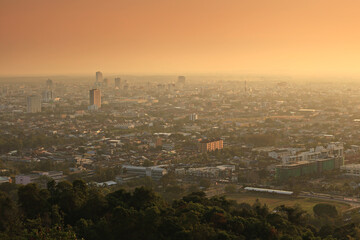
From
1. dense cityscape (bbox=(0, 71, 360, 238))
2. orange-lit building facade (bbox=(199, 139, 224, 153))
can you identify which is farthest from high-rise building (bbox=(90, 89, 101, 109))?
orange-lit building facade (bbox=(199, 139, 224, 153))

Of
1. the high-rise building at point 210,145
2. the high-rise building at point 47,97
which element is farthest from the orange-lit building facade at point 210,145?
the high-rise building at point 47,97

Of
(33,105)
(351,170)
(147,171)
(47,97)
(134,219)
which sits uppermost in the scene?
(134,219)

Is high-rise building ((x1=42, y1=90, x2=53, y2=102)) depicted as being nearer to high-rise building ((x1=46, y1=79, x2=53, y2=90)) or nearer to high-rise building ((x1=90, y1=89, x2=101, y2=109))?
high-rise building ((x1=90, y1=89, x2=101, y2=109))

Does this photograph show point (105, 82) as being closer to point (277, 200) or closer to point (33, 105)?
point (33, 105)

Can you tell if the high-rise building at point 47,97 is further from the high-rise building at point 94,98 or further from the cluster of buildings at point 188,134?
the high-rise building at point 94,98

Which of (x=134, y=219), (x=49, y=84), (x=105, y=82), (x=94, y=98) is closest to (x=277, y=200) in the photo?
(x=134, y=219)

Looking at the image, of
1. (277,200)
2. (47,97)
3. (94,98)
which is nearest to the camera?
(277,200)

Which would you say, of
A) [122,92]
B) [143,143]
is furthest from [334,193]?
[122,92]
